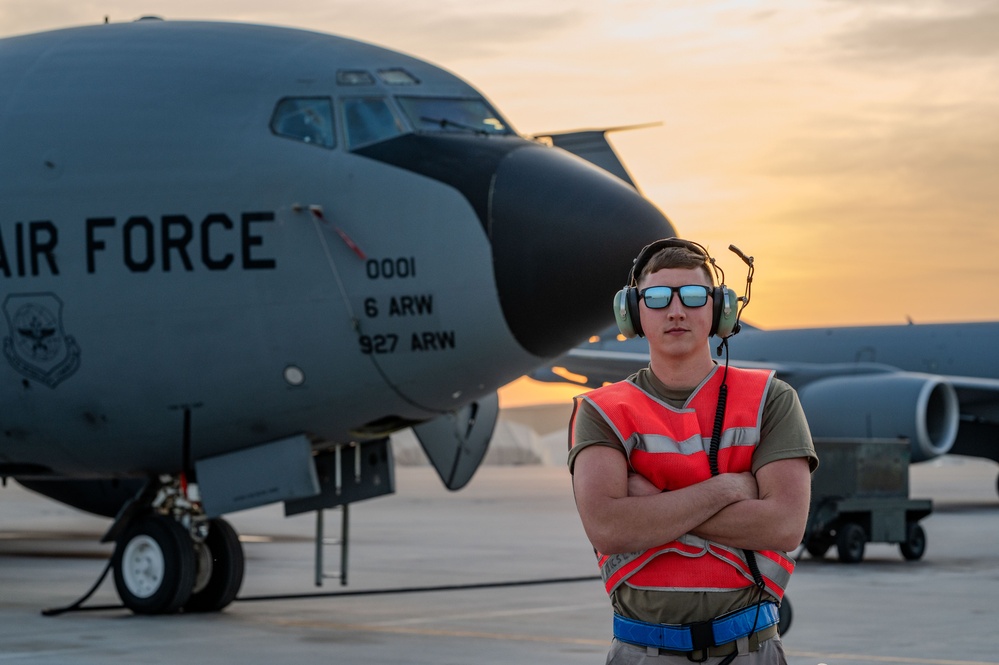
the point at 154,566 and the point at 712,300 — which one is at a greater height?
the point at 712,300

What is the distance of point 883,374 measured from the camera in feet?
90.8

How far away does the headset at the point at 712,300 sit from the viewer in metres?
3.61

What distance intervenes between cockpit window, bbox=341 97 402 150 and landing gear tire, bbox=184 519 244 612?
3.09 metres

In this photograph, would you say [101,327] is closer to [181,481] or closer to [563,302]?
[181,481]

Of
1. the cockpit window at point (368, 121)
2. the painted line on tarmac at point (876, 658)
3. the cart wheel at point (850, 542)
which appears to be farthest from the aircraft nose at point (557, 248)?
the cart wheel at point (850, 542)

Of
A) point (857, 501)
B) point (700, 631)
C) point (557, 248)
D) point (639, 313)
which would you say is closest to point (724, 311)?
point (639, 313)

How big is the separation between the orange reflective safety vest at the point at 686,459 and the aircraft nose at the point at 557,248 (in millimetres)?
6153

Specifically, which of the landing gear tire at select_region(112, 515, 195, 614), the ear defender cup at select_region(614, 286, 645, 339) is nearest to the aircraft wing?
the landing gear tire at select_region(112, 515, 195, 614)

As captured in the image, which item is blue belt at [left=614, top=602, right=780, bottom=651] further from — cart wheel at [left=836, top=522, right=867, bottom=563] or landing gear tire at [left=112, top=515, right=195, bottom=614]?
cart wheel at [left=836, top=522, right=867, bottom=563]

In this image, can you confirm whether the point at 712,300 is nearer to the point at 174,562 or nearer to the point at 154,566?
the point at 174,562

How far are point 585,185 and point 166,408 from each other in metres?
3.25

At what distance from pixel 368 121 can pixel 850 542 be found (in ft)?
25.8

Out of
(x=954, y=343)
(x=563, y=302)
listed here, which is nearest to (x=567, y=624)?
(x=563, y=302)

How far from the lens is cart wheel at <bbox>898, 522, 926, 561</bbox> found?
52.9ft
